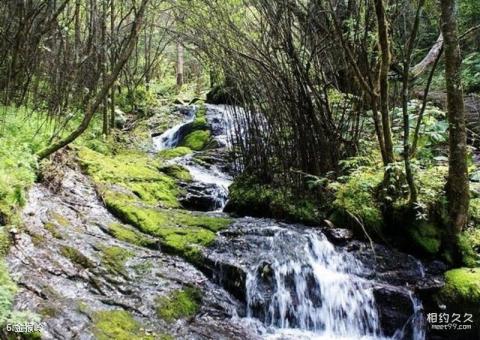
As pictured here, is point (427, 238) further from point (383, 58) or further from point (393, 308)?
point (383, 58)

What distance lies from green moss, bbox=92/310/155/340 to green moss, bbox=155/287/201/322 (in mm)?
292

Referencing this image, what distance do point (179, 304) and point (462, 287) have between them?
261cm

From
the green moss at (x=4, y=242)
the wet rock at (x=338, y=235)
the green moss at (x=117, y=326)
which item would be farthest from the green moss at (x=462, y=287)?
the green moss at (x=4, y=242)

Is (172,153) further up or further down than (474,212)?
further up

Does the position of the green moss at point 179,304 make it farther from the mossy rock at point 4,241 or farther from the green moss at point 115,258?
the mossy rock at point 4,241

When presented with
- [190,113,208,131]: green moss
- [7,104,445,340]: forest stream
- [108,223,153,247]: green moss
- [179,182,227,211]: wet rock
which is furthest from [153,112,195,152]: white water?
[108,223,153,247]: green moss

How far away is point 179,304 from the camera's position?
371 centimetres

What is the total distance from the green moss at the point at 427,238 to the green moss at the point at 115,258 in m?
2.98

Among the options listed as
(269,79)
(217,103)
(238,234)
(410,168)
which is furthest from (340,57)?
(217,103)

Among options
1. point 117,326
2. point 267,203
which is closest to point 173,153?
point 267,203

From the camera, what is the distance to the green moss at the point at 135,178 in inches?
242

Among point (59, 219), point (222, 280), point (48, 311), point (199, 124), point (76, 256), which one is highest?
point (199, 124)

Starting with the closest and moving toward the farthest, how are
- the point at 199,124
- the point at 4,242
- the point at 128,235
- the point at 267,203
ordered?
the point at 4,242 → the point at 128,235 → the point at 267,203 → the point at 199,124

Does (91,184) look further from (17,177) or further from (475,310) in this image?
(475,310)
